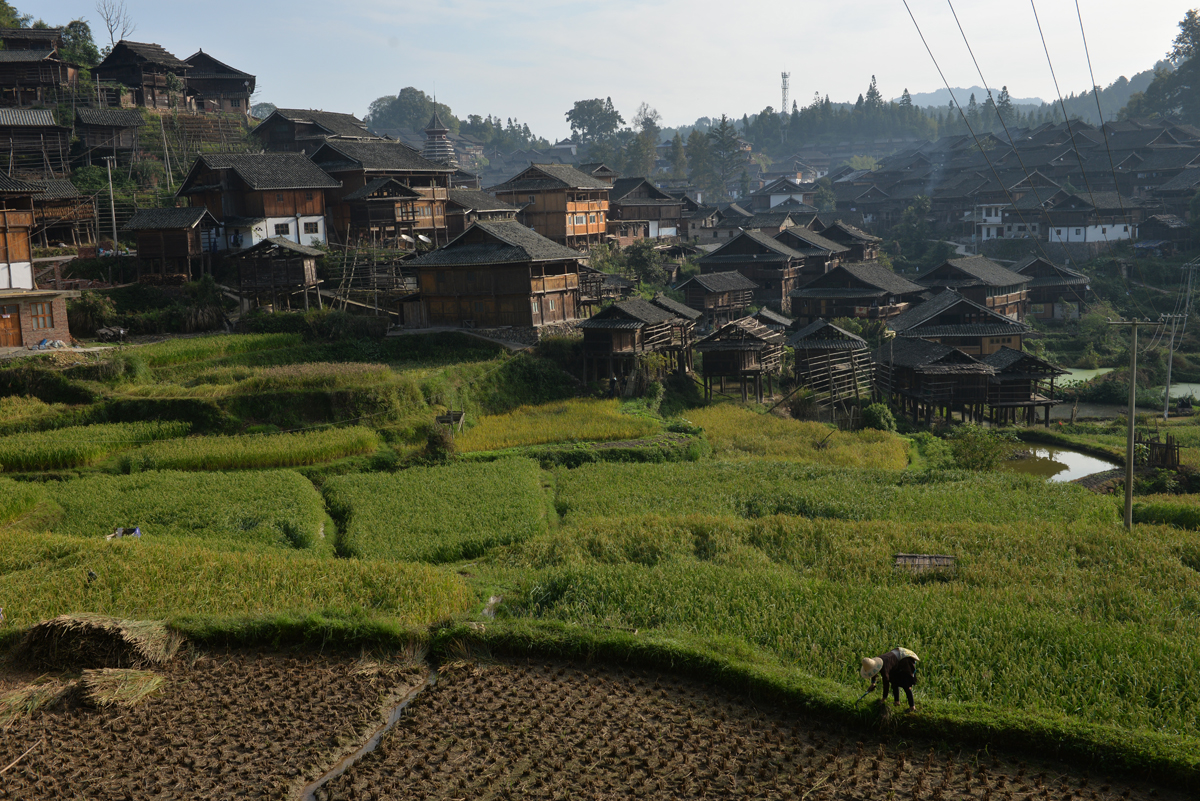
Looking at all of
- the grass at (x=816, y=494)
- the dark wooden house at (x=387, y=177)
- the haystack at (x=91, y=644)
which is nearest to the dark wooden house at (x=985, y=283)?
the grass at (x=816, y=494)

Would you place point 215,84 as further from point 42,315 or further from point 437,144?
point 42,315

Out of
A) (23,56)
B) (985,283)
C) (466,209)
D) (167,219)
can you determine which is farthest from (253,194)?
(985,283)

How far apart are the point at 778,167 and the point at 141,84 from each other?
87.9 meters

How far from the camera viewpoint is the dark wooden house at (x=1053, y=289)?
186 ft

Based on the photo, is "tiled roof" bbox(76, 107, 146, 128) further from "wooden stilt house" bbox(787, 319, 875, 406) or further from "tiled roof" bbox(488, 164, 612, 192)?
"wooden stilt house" bbox(787, 319, 875, 406)

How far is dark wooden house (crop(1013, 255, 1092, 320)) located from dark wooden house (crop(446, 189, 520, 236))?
33.5 m

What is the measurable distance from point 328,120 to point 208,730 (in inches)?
2113

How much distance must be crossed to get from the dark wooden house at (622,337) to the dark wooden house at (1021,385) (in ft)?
48.9

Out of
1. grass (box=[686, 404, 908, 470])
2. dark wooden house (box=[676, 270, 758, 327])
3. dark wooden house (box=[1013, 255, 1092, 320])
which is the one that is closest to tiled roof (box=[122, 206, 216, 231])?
grass (box=[686, 404, 908, 470])

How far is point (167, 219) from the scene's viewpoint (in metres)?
39.4

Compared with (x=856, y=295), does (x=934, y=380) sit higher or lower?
lower

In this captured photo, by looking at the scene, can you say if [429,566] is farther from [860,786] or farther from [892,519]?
[892,519]

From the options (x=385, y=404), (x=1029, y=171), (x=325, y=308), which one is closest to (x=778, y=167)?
(x=1029, y=171)

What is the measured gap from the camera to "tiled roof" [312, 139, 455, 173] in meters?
47.9
